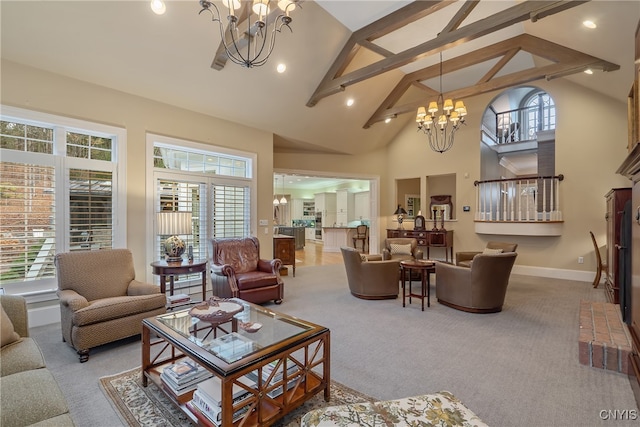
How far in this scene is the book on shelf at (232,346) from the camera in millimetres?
1812

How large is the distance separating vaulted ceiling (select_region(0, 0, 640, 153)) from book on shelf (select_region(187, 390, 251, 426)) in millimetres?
3956

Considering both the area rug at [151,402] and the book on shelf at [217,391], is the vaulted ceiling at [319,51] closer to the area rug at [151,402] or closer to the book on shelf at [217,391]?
the area rug at [151,402]

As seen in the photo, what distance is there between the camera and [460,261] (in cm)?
568

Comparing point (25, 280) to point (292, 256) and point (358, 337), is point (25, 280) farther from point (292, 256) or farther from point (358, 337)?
point (292, 256)

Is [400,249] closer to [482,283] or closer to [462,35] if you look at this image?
[482,283]

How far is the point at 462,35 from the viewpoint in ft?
13.2

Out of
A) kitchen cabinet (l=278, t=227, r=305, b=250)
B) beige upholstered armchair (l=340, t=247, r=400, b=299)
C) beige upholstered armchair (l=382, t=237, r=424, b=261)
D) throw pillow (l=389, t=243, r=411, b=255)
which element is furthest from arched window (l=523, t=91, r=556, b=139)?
kitchen cabinet (l=278, t=227, r=305, b=250)

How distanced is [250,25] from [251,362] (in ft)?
12.1

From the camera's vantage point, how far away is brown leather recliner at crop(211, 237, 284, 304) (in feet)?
13.6

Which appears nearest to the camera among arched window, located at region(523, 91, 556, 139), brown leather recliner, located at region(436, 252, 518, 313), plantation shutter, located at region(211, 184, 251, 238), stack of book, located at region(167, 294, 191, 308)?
stack of book, located at region(167, 294, 191, 308)

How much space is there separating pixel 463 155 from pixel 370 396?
683 centimetres

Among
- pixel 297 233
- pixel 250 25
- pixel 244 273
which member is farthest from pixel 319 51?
pixel 297 233

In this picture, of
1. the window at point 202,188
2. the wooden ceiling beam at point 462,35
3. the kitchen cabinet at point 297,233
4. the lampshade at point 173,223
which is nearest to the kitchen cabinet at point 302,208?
the kitchen cabinet at point 297,233

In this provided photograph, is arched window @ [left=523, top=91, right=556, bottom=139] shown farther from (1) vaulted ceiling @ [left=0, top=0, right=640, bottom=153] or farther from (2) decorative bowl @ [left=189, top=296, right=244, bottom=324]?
(2) decorative bowl @ [left=189, top=296, right=244, bottom=324]
